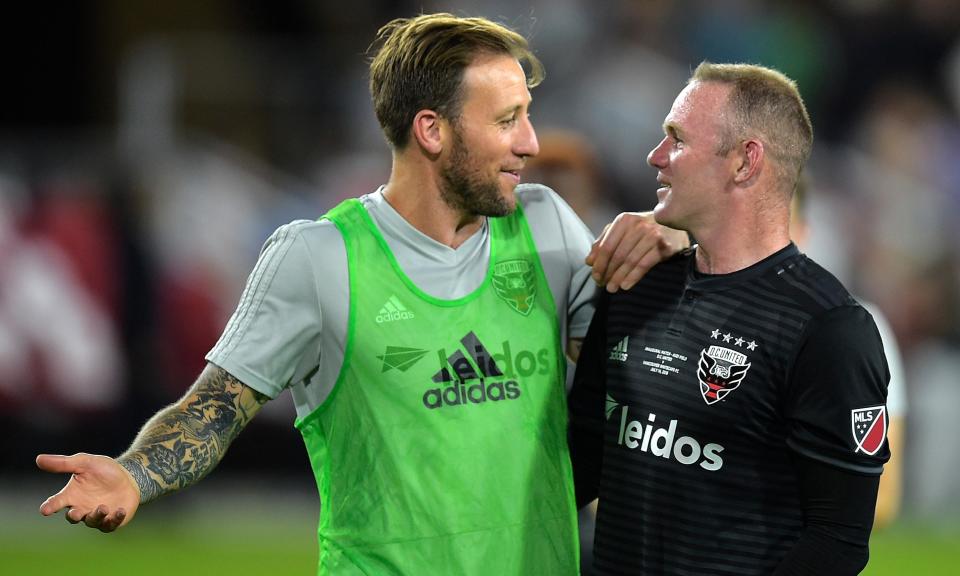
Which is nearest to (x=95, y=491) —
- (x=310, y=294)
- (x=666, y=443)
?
(x=310, y=294)

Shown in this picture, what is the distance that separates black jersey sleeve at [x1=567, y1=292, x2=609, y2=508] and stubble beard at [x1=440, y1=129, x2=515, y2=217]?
0.38 metres

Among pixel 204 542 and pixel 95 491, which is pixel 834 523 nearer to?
pixel 95 491

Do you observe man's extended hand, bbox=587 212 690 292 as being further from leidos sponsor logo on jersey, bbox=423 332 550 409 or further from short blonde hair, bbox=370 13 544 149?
short blonde hair, bbox=370 13 544 149

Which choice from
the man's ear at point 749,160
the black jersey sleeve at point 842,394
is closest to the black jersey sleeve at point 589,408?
the man's ear at point 749,160

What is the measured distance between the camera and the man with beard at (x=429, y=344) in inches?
132

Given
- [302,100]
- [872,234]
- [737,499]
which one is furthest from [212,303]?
[737,499]

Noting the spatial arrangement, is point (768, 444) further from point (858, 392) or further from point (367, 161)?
point (367, 161)

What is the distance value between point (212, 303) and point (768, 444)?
6678 millimetres

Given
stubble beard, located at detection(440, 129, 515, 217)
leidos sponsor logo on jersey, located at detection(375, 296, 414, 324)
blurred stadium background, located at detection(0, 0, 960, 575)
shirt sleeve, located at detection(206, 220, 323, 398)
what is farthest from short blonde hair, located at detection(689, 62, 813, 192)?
blurred stadium background, located at detection(0, 0, 960, 575)

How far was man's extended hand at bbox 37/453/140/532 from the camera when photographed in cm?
293

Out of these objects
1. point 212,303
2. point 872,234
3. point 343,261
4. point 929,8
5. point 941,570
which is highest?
point 929,8

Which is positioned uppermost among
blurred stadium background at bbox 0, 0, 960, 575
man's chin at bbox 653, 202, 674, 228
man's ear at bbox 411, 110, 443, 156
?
man's ear at bbox 411, 110, 443, 156

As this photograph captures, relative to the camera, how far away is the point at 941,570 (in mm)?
8031

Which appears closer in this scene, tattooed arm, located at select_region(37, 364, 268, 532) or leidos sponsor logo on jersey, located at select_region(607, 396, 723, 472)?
tattooed arm, located at select_region(37, 364, 268, 532)
